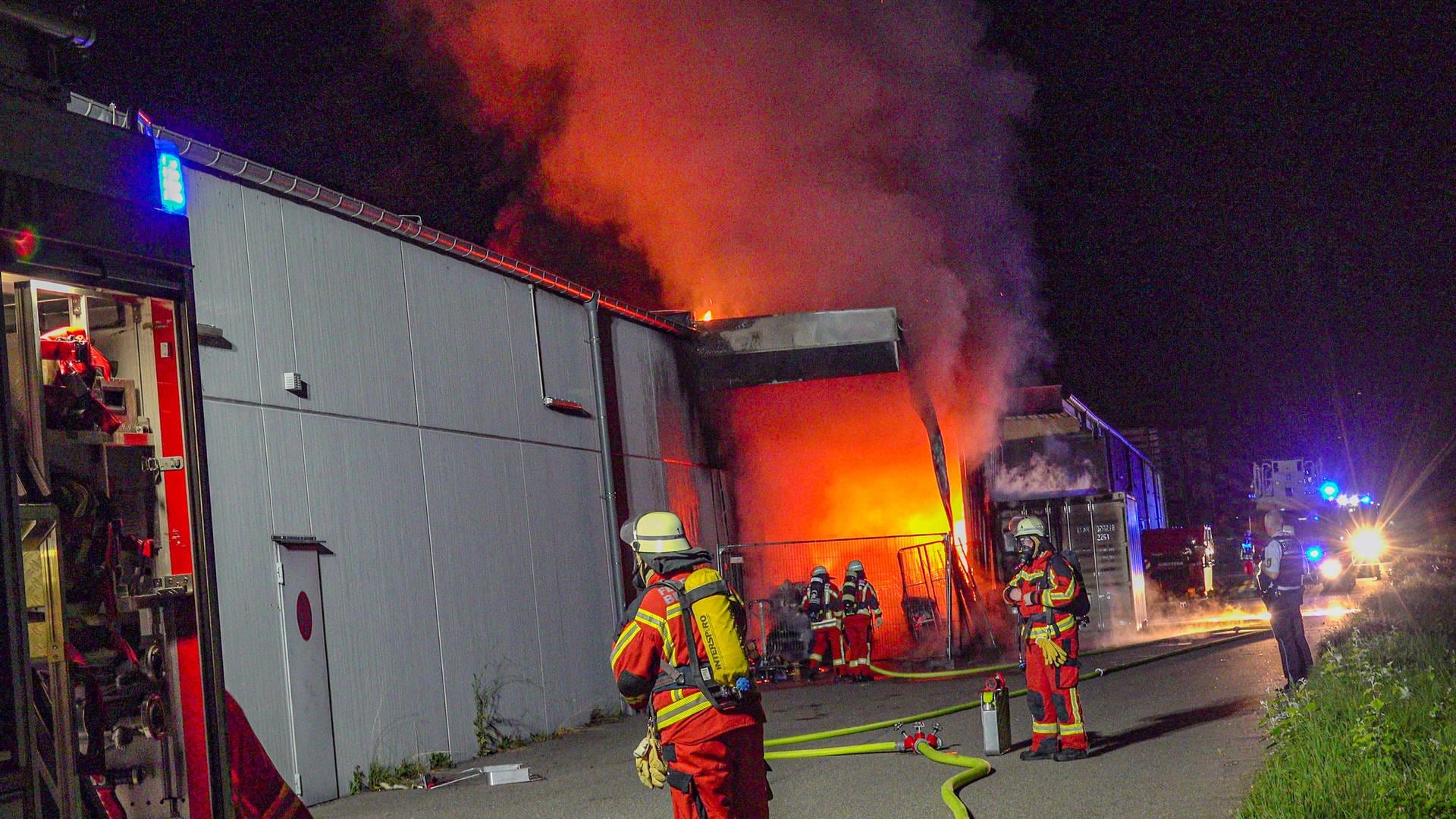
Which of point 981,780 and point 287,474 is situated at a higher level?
point 287,474

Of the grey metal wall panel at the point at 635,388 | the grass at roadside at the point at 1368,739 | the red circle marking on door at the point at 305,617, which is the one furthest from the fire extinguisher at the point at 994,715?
the grey metal wall panel at the point at 635,388

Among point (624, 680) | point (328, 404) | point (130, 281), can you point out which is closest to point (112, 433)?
point (130, 281)

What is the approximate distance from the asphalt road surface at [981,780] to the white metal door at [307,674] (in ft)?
0.80

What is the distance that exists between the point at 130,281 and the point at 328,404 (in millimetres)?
7222

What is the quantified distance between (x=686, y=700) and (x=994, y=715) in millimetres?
5096

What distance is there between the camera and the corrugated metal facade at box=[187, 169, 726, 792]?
9.56 metres

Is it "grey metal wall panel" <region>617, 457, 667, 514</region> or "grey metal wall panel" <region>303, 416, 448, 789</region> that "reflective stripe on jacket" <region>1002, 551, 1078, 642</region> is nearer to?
"grey metal wall panel" <region>303, 416, 448, 789</region>

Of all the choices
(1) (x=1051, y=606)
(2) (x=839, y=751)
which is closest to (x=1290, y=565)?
(1) (x=1051, y=606)

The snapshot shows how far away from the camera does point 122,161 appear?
3.79 meters

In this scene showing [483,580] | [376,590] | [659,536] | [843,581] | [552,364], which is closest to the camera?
[659,536]

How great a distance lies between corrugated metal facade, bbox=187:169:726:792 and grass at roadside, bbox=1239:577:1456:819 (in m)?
6.84

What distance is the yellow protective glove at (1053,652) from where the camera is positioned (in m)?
9.17

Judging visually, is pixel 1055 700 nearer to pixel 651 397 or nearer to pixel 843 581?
pixel 843 581

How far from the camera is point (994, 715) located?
9.65 metres
